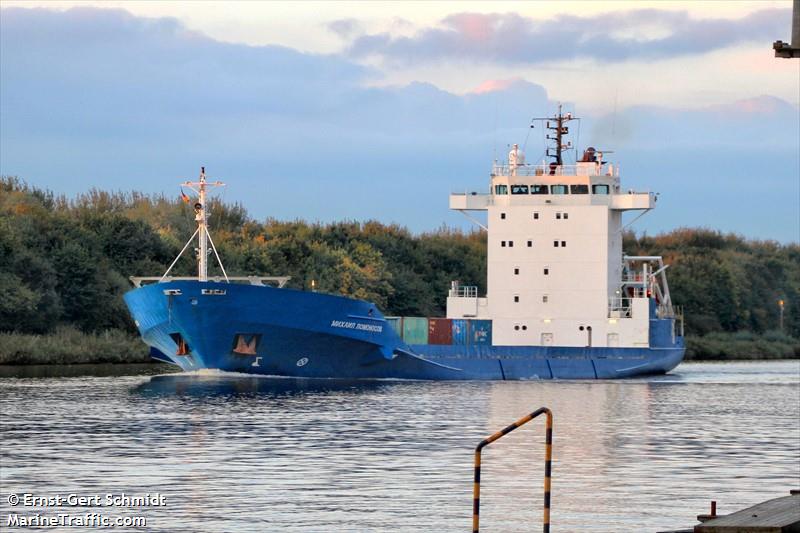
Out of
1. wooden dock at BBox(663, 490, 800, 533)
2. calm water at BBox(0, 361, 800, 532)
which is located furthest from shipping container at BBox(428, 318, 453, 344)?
wooden dock at BBox(663, 490, 800, 533)

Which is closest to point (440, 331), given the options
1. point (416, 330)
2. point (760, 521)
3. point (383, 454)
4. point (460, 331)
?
point (460, 331)

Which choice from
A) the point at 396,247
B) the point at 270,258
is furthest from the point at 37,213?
the point at 396,247

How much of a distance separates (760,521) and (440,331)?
4374 centimetres

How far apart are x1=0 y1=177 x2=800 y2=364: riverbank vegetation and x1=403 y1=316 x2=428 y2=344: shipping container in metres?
15.1

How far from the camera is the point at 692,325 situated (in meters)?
103

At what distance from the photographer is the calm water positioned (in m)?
20.7

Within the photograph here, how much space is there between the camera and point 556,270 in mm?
58594

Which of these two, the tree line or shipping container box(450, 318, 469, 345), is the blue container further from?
the tree line

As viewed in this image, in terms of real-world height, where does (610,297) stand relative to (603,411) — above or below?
above

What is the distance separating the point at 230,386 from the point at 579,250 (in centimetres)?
1601

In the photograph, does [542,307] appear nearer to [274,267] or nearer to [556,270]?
[556,270]

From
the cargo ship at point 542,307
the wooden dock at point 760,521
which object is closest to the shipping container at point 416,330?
the cargo ship at point 542,307

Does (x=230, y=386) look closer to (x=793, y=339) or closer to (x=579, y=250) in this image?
(x=579, y=250)

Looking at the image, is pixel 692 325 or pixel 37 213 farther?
pixel 692 325
